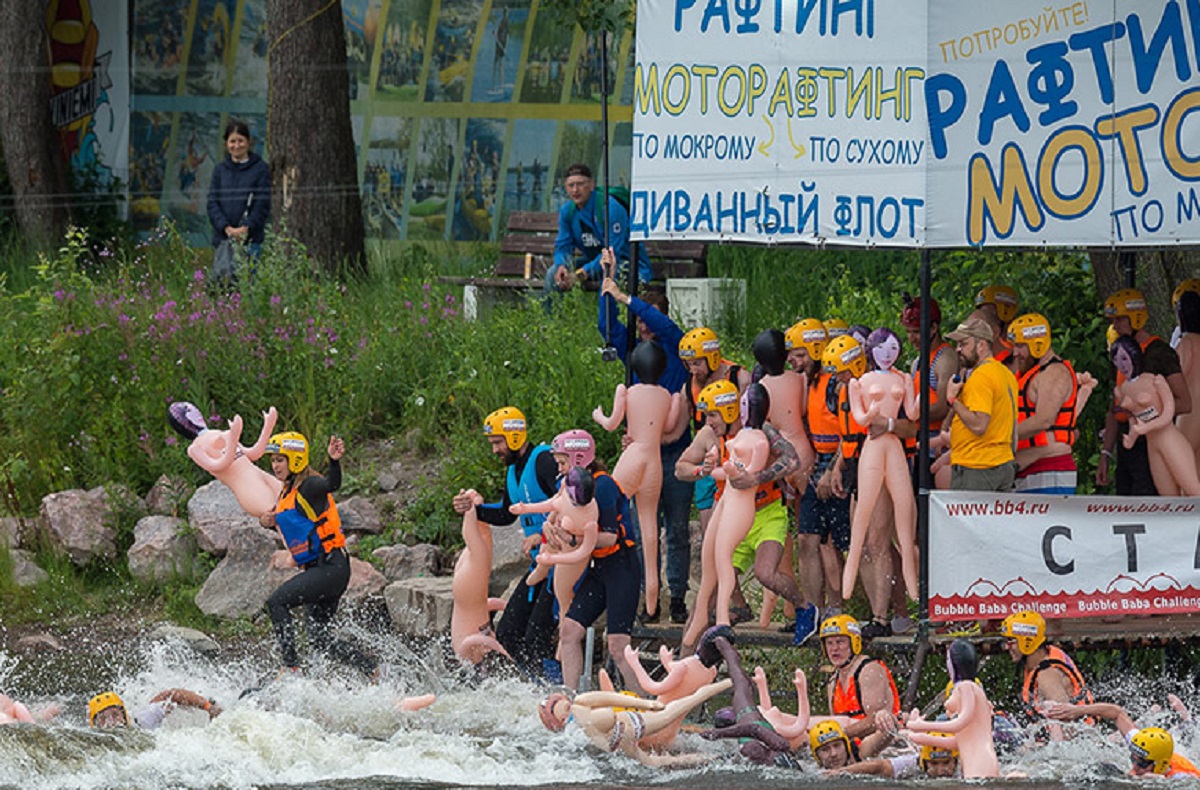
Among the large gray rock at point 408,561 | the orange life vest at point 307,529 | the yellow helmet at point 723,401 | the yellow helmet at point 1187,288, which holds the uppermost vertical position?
the yellow helmet at point 1187,288

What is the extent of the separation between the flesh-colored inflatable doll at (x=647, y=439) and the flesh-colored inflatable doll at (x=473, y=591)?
37.9 inches

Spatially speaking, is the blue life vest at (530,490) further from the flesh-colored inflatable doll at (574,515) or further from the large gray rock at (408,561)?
the large gray rock at (408,561)

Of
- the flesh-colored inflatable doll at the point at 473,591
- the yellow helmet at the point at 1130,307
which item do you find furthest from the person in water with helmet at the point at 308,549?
the yellow helmet at the point at 1130,307

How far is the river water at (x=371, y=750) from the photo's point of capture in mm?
11039

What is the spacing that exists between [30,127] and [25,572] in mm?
6597

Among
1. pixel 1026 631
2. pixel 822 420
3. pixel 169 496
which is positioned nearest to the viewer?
pixel 1026 631

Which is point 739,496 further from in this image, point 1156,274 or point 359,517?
point 359,517

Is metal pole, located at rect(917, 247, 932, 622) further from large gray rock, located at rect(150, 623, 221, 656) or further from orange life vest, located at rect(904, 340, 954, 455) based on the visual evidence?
large gray rock, located at rect(150, 623, 221, 656)

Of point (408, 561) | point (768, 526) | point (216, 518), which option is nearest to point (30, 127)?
point (216, 518)

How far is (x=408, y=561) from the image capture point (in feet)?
52.4

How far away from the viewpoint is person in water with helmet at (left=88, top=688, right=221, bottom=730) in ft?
39.4

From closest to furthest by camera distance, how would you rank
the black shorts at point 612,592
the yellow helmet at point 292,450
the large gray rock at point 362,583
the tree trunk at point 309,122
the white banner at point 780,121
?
the white banner at point 780,121 < the black shorts at point 612,592 < the yellow helmet at point 292,450 < the large gray rock at point 362,583 < the tree trunk at point 309,122

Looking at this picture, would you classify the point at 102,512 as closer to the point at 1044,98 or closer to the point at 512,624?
the point at 512,624

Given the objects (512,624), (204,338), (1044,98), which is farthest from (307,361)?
(1044,98)
